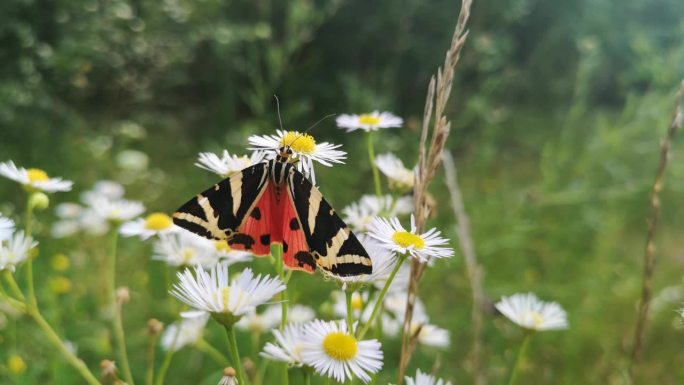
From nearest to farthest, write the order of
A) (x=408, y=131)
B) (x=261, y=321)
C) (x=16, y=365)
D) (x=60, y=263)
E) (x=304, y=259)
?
1. (x=304, y=259)
2. (x=261, y=321)
3. (x=16, y=365)
4. (x=60, y=263)
5. (x=408, y=131)

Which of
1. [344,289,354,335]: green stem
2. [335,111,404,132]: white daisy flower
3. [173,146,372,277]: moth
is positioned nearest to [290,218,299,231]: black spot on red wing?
[173,146,372,277]: moth

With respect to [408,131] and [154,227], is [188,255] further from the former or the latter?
[408,131]

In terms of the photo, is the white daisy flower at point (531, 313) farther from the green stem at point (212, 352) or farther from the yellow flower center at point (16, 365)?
the yellow flower center at point (16, 365)

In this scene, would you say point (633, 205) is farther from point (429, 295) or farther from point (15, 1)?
point (15, 1)

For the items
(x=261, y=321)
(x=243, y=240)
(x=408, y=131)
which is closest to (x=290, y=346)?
(x=243, y=240)

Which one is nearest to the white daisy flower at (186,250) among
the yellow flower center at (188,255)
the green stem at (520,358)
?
the yellow flower center at (188,255)

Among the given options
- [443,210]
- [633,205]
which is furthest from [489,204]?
[633,205]
